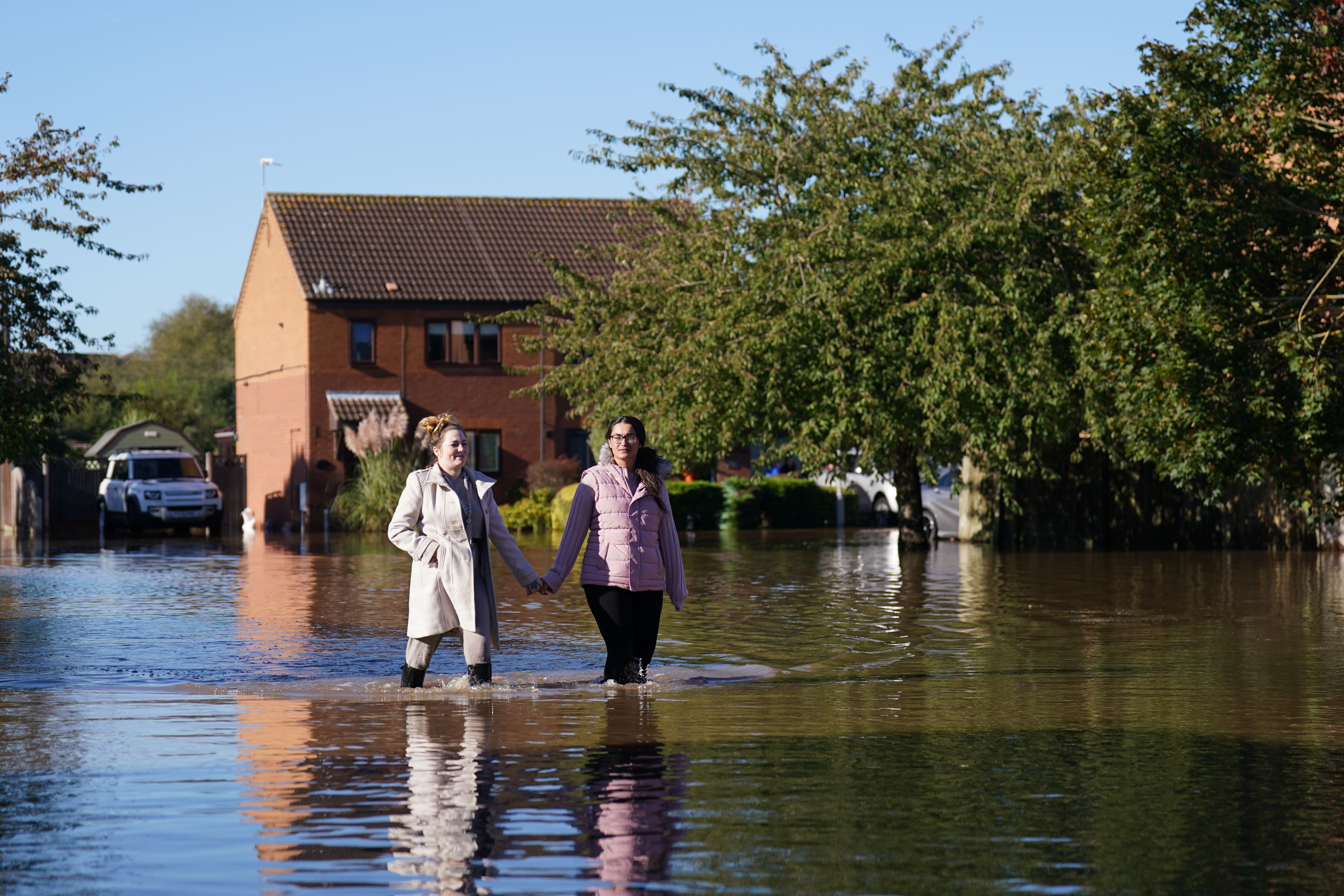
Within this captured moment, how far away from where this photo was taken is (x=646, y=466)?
10.9 meters

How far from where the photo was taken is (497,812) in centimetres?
689

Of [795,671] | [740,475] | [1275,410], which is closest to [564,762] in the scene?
[795,671]

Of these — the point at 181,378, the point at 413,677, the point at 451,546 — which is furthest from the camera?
the point at 181,378

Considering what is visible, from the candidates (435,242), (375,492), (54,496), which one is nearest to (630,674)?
(375,492)

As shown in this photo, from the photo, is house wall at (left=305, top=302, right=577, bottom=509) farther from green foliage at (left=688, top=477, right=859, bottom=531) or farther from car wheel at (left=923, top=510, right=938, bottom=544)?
car wheel at (left=923, top=510, right=938, bottom=544)

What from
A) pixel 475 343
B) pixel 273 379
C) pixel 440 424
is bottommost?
pixel 440 424

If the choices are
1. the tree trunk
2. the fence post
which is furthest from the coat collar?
the fence post

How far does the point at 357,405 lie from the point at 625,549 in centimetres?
3726

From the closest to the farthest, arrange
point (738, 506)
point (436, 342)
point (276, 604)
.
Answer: point (276, 604) → point (738, 506) → point (436, 342)

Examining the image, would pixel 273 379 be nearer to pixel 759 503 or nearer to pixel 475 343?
pixel 475 343

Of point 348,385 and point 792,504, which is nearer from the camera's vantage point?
point 792,504

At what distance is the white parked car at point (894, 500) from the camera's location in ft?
106

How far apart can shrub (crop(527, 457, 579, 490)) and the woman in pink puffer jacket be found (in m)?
33.7

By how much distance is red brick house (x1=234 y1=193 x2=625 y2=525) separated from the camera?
47531 millimetres
